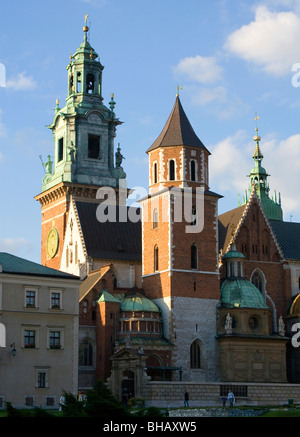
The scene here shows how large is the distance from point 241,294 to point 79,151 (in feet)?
93.4

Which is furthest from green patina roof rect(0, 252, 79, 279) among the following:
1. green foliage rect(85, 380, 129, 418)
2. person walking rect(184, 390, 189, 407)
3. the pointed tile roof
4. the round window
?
green foliage rect(85, 380, 129, 418)

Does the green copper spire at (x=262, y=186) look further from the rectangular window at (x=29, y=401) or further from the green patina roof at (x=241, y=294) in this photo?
the rectangular window at (x=29, y=401)

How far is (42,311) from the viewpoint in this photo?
60.2 m

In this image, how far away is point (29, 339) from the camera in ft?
195

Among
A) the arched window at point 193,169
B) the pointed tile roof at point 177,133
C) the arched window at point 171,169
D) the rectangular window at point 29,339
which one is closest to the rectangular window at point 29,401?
the rectangular window at point 29,339

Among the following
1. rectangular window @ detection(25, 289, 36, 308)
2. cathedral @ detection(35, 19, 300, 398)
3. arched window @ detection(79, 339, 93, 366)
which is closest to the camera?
rectangular window @ detection(25, 289, 36, 308)

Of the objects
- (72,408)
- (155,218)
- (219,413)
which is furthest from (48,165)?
(72,408)

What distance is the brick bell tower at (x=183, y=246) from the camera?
69.2m

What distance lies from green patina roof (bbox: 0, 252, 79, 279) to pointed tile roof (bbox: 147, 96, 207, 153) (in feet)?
54.9

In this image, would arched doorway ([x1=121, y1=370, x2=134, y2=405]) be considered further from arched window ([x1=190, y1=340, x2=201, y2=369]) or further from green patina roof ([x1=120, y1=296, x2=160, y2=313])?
arched window ([x1=190, y1=340, x2=201, y2=369])

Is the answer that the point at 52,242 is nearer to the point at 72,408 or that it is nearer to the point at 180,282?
the point at 180,282

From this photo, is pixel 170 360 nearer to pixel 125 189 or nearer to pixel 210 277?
pixel 210 277

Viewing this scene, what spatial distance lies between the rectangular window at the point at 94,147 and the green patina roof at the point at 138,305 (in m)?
26.4

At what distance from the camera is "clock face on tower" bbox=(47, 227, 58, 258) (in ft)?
288
